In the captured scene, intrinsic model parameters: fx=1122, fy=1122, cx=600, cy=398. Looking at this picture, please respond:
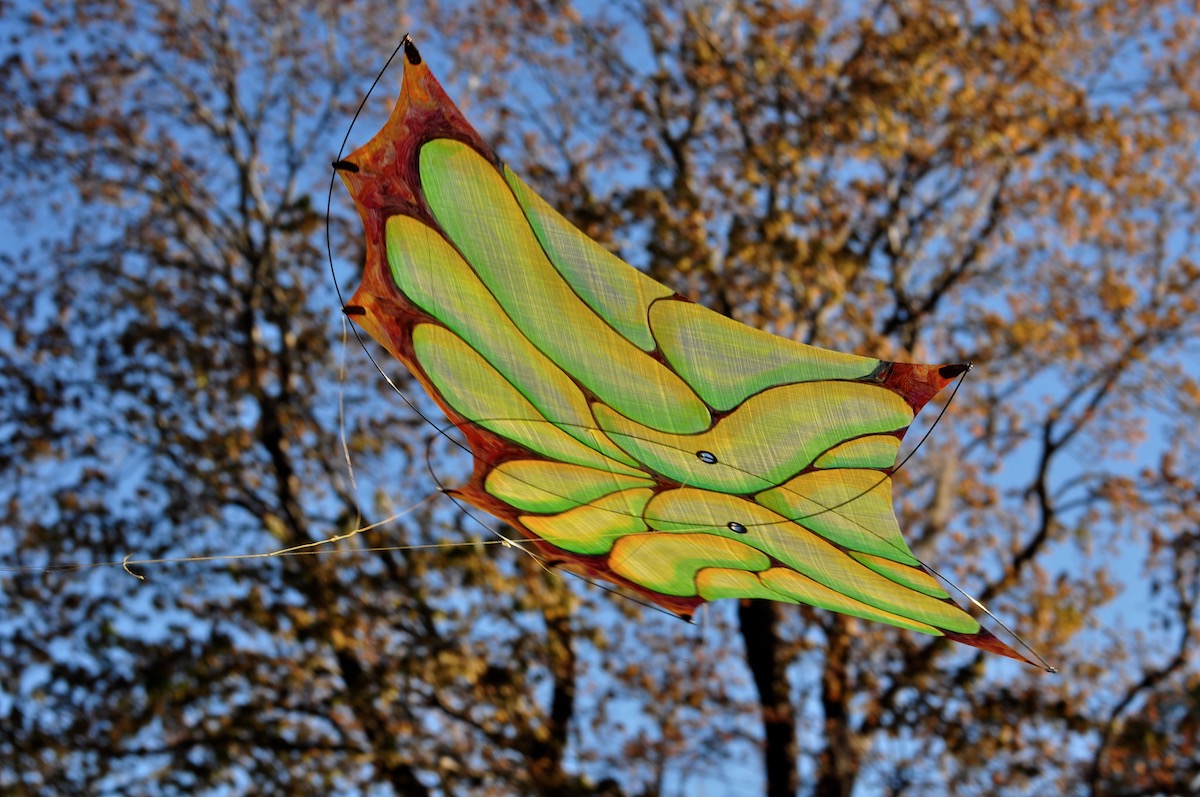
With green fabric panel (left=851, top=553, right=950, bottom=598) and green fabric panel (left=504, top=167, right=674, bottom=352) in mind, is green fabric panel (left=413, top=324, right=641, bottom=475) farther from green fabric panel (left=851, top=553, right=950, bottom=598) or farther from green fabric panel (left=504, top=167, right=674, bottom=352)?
green fabric panel (left=851, top=553, right=950, bottom=598)

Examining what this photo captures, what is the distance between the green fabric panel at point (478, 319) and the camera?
11.9ft

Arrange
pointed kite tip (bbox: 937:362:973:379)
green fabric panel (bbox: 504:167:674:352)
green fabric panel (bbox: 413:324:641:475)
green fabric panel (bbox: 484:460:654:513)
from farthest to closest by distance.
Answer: green fabric panel (bbox: 484:460:654:513), green fabric panel (bbox: 413:324:641:475), green fabric panel (bbox: 504:167:674:352), pointed kite tip (bbox: 937:362:973:379)

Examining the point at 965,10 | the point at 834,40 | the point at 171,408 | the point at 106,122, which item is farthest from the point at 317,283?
the point at 965,10

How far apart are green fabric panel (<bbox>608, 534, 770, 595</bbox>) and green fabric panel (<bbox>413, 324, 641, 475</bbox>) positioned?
42 centimetres

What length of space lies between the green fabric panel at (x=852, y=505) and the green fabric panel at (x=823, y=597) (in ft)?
1.33

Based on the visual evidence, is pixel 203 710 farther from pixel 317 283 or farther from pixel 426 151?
pixel 426 151

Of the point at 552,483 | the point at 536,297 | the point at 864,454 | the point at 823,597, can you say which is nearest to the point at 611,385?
the point at 536,297

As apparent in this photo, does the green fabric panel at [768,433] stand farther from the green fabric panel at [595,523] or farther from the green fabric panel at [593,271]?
the green fabric panel at [593,271]

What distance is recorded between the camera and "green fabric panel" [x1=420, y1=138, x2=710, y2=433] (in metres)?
3.47

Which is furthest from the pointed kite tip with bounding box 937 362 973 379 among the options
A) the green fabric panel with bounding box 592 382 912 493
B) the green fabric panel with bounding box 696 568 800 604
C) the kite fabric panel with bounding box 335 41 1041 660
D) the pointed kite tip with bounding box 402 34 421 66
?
the pointed kite tip with bounding box 402 34 421 66

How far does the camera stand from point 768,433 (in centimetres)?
368

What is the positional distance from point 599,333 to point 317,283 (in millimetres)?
8244

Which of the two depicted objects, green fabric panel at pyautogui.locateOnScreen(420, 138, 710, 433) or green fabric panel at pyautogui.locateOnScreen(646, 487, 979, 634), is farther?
green fabric panel at pyautogui.locateOnScreen(646, 487, 979, 634)

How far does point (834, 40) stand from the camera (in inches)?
430
